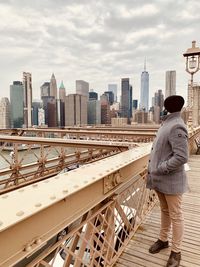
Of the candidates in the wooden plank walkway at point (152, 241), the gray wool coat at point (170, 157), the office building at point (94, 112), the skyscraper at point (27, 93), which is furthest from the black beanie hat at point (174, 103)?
the skyscraper at point (27, 93)

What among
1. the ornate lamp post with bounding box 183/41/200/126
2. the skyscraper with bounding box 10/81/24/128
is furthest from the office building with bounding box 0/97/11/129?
the ornate lamp post with bounding box 183/41/200/126

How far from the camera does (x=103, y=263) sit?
2.49m

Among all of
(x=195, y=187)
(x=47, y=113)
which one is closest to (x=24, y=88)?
(x=47, y=113)

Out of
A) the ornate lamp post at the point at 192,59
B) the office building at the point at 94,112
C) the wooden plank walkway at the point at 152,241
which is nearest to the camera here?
the wooden plank walkway at the point at 152,241

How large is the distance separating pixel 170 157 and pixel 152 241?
1.58 metres

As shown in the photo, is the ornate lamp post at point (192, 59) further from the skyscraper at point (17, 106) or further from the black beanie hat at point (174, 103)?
the skyscraper at point (17, 106)

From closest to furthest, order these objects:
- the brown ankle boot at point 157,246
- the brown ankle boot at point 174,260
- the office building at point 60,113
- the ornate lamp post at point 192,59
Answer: the brown ankle boot at point 174,260, the brown ankle boot at point 157,246, the ornate lamp post at point 192,59, the office building at point 60,113

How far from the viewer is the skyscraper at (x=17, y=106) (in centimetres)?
8476

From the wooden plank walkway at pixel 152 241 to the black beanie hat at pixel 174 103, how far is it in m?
1.99

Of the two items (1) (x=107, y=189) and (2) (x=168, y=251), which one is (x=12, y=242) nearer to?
(1) (x=107, y=189)

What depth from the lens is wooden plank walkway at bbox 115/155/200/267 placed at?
2.79m

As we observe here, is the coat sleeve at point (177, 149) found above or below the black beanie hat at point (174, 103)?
below

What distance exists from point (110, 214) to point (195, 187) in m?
4.35

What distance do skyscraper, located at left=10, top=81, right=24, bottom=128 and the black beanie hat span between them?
85.2 meters
